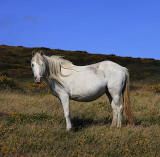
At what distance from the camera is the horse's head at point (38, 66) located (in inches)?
219

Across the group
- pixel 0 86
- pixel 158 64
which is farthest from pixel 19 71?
pixel 158 64

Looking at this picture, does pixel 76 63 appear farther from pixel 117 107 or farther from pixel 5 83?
pixel 117 107

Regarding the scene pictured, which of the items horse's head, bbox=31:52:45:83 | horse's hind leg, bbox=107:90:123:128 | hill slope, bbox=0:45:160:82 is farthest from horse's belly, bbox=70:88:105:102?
hill slope, bbox=0:45:160:82

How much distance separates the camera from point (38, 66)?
5633 millimetres

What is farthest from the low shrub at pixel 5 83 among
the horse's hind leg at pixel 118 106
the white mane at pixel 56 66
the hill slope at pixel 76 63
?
the horse's hind leg at pixel 118 106

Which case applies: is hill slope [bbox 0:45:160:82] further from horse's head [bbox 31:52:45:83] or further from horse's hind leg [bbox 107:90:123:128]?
horse's hind leg [bbox 107:90:123:128]

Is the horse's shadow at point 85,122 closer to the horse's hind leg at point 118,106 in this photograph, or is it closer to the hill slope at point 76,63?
the horse's hind leg at point 118,106

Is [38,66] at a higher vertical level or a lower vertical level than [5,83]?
higher

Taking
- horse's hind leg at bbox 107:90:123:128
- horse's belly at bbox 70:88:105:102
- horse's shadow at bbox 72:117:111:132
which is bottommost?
horse's shadow at bbox 72:117:111:132

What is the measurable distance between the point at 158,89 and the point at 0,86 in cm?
1087


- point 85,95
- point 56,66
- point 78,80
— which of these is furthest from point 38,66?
point 85,95

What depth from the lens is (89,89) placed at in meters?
6.15

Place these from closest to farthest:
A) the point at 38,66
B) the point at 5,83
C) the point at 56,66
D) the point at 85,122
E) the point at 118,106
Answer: the point at 38,66, the point at 56,66, the point at 118,106, the point at 85,122, the point at 5,83

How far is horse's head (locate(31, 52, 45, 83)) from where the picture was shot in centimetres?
556
